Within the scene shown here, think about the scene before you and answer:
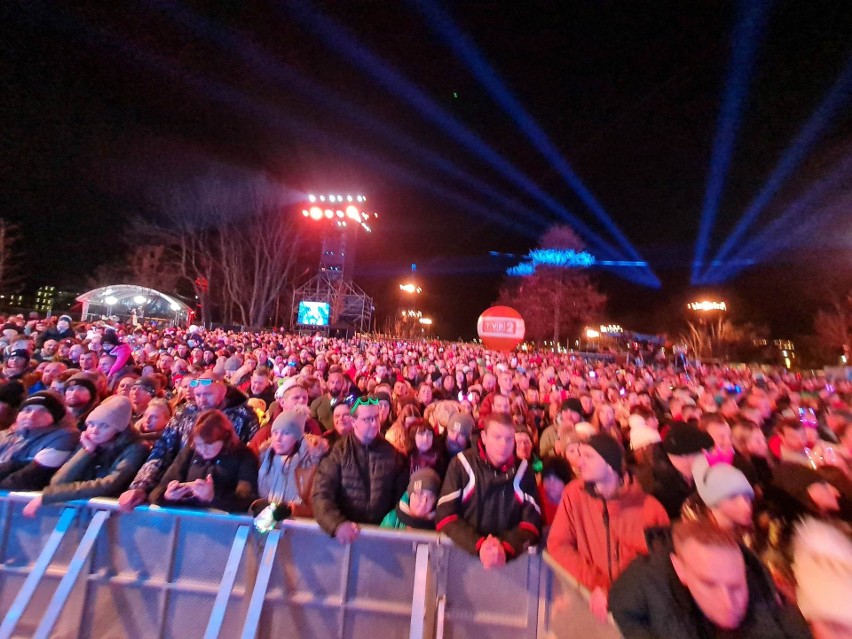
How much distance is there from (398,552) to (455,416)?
1.79 meters

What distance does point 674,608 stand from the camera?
6.16 ft

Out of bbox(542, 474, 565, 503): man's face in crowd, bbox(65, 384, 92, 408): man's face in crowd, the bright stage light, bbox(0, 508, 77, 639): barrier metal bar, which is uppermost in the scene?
the bright stage light

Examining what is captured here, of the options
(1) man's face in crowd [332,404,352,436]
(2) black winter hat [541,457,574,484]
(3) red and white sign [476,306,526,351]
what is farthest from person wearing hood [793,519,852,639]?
(3) red and white sign [476,306,526,351]

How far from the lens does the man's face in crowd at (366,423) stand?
10.8 ft

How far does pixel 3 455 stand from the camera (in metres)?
3.47

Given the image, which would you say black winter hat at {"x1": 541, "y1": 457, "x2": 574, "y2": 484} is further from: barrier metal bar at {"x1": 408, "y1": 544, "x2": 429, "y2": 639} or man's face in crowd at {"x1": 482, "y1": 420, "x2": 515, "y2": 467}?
barrier metal bar at {"x1": 408, "y1": 544, "x2": 429, "y2": 639}

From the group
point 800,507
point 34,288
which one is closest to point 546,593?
point 800,507

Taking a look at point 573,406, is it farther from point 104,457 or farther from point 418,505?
point 104,457

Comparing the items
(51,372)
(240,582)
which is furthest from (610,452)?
(51,372)

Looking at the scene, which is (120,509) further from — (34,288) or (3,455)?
(34,288)

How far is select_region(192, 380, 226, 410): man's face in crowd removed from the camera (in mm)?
4492

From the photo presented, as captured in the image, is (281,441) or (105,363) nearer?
(281,441)

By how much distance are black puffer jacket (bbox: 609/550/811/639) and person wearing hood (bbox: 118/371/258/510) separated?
3046 millimetres

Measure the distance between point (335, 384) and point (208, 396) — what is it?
3243mm
